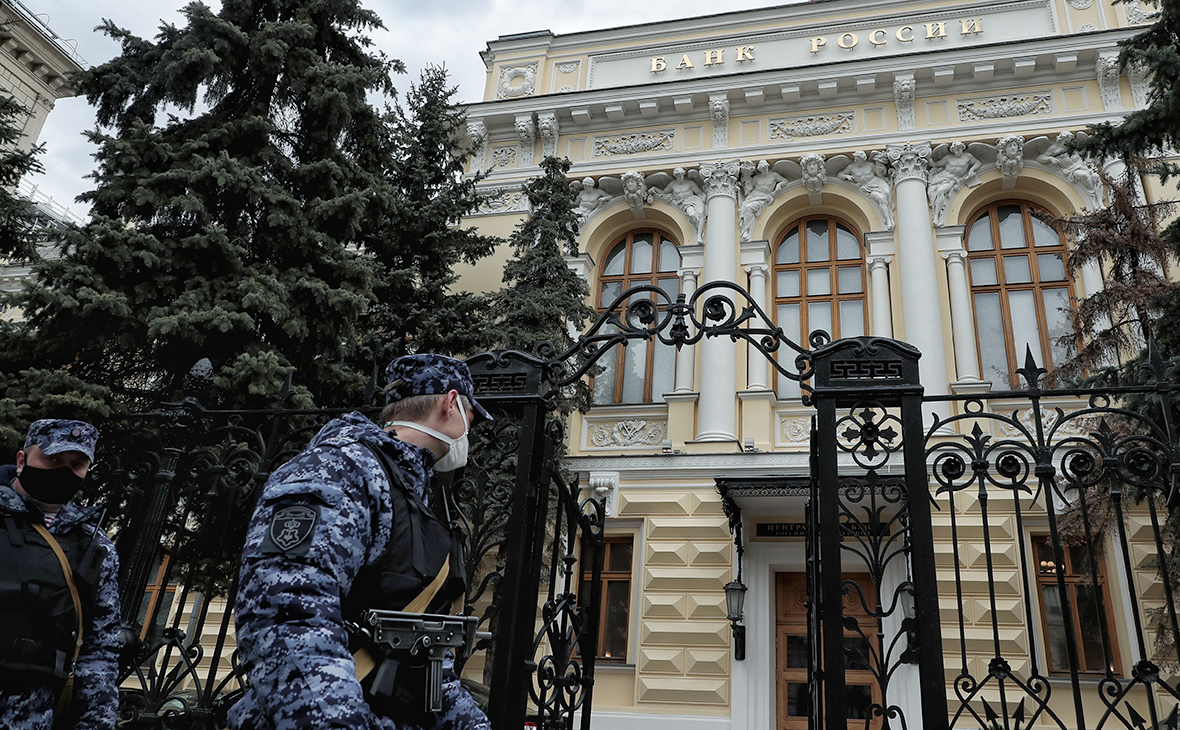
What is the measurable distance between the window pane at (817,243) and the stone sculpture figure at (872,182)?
0.98 meters

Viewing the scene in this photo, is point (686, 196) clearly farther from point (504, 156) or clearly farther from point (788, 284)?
point (504, 156)

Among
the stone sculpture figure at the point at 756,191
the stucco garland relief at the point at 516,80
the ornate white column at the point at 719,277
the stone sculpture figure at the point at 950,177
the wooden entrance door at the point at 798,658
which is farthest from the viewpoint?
the stucco garland relief at the point at 516,80

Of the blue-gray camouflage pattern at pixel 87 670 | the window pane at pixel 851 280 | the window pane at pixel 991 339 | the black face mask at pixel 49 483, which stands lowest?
the blue-gray camouflage pattern at pixel 87 670

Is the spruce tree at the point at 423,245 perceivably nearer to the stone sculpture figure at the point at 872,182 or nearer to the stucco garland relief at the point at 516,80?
the stucco garland relief at the point at 516,80

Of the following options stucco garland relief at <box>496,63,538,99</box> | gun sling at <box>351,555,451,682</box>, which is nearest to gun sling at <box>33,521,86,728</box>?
gun sling at <box>351,555,451,682</box>

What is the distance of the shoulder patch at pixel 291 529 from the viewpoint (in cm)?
193

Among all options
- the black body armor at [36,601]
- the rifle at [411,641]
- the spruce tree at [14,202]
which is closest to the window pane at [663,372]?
the spruce tree at [14,202]

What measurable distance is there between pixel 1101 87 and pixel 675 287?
27.0 ft

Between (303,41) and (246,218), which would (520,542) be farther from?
(303,41)

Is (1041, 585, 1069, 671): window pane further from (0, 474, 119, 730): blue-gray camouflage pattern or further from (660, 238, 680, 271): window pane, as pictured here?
(0, 474, 119, 730): blue-gray camouflage pattern

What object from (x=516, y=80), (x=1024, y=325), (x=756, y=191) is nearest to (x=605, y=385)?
(x=756, y=191)

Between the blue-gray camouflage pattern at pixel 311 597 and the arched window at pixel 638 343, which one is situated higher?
the arched window at pixel 638 343

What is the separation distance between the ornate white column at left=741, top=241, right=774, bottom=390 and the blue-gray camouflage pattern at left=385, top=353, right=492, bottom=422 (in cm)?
1136

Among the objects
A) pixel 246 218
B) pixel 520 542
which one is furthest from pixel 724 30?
pixel 520 542
